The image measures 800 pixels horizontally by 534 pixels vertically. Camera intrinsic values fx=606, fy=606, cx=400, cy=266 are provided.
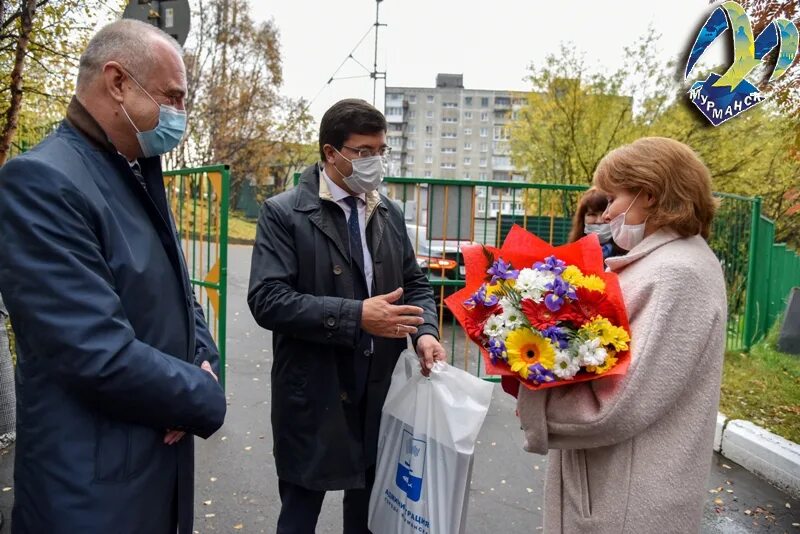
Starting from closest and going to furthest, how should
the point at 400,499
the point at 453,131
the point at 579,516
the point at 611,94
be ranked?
the point at 579,516, the point at 400,499, the point at 611,94, the point at 453,131

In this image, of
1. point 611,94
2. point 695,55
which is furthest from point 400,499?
point 611,94

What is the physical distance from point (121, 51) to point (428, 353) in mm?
1354

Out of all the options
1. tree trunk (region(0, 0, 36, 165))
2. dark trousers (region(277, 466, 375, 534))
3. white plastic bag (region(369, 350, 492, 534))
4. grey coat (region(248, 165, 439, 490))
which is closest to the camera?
white plastic bag (region(369, 350, 492, 534))

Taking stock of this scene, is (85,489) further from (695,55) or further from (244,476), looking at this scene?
(695,55)

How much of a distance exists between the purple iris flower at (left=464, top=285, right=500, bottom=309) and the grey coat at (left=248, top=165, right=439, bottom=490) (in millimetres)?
480

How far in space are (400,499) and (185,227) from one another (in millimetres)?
3945

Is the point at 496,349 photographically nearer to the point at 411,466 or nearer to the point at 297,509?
the point at 411,466

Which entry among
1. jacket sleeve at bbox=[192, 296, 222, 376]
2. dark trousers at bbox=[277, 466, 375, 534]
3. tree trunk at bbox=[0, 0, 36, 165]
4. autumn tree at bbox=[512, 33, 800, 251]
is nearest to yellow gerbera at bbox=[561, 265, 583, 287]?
jacket sleeve at bbox=[192, 296, 222, 376]

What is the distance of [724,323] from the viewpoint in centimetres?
159

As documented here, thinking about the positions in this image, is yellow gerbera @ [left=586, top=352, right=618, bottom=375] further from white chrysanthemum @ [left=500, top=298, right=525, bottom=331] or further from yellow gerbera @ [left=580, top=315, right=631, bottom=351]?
white chrysanthemum @ [left=500, top=298, right=525, bottom=331]

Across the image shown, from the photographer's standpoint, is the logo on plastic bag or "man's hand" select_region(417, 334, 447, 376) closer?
the logo on plastic bag

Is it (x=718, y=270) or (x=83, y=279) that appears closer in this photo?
(x=83, y=279)

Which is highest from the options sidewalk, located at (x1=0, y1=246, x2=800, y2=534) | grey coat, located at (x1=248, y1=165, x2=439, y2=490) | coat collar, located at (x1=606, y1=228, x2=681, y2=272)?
coat collar, located at (x1=606, y1=228, x2=681, y2=272)

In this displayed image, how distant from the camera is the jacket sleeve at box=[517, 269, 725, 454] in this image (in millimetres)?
1503
